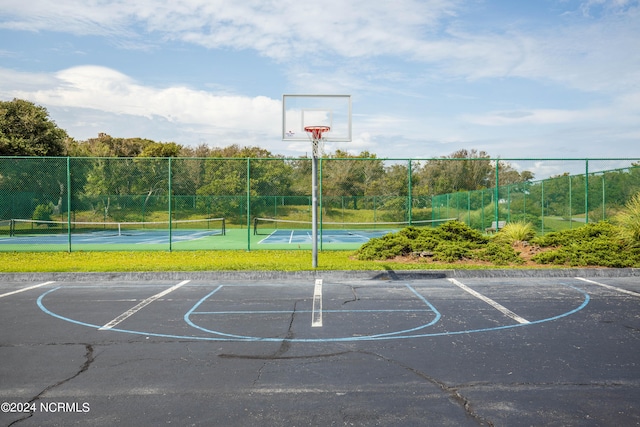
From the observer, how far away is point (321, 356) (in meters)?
5.98

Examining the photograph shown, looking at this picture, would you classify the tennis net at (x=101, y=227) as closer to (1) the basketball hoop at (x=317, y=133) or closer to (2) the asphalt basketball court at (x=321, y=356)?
(1) the basketball hoop at (x=317, y=133)

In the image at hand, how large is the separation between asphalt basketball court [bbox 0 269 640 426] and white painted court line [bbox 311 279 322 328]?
0.07 meters

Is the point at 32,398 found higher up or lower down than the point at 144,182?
lower down

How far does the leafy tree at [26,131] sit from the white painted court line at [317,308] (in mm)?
30386

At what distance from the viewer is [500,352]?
610 cm

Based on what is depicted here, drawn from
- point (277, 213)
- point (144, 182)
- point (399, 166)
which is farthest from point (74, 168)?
point (399, 166)

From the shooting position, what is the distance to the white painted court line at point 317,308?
7.64 metres

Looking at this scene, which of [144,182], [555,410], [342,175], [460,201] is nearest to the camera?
[555,410]

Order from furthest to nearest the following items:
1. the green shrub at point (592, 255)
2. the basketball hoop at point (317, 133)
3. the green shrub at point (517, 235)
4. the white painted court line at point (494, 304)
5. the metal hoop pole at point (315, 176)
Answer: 1. the green shrub at point (517, 235)
2. the basketball hoop at point (317, 133)
3. the green shrub at point (592, 255)
4. the metal hoop pole at point (315, 176)
5. the white painted court line at point (494, 304)

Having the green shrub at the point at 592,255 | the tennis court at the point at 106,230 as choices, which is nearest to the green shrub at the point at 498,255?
the green shrub at the point at 592,255

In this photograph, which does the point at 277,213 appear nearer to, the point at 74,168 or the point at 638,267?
the point at 74,168

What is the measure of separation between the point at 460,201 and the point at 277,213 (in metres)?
13.3

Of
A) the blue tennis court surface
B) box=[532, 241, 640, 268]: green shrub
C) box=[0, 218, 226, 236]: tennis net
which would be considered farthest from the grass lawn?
box=[0, 218, 226, 236]: tennis net

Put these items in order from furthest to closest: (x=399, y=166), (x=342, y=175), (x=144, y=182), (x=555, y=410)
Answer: (x=342, y=175), (x=399, y=166), (x=144, y=182), (x=555, y=410)
